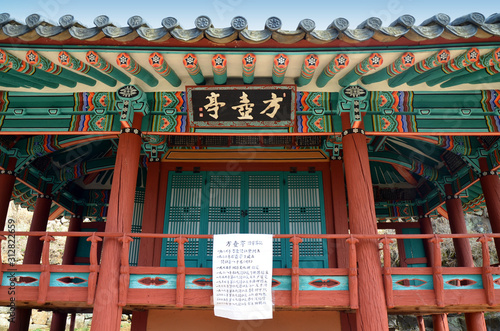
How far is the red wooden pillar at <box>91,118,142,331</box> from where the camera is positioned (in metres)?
5.44

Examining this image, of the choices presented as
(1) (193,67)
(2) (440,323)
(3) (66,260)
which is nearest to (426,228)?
(2) (440,323)

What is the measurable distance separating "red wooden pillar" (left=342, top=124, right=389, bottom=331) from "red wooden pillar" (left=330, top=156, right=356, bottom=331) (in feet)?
5.38

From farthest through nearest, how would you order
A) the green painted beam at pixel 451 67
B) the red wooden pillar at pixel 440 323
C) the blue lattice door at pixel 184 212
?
the red wooden pillar at pixel 440 323, the blue lattice door at pixel 184 212, the green painted beam at pixel 451 67

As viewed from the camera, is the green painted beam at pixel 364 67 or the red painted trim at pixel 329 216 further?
the red painted trim at pixel 329 216

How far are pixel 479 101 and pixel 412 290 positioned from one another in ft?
11.2

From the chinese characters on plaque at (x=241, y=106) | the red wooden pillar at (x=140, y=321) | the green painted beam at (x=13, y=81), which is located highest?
the green painted beam at (x=13, y=81)

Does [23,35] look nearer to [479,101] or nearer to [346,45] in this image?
[346,45]

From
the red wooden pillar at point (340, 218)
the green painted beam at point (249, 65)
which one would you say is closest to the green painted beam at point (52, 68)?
the green painted beam at point (249, 65)

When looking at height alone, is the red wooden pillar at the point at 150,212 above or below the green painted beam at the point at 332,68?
below

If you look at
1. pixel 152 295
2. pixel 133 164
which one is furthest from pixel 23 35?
pixel 152 295

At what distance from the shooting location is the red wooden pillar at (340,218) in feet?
23.4

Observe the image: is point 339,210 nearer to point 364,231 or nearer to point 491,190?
point 364,231

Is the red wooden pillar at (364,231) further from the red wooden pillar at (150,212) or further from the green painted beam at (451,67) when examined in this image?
the red wooden pillar at (150,212)

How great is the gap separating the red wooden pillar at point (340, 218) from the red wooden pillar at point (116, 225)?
3.89m
